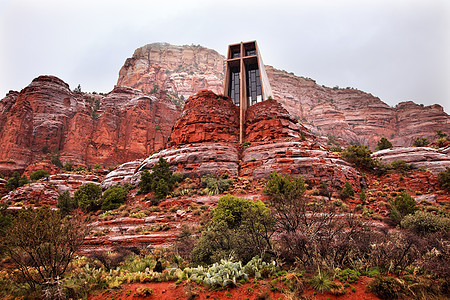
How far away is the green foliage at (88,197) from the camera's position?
21.8 metres

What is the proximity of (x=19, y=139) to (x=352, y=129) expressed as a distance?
84.2m

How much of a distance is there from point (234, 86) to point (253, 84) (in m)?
3.43

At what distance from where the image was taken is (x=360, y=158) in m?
24.0

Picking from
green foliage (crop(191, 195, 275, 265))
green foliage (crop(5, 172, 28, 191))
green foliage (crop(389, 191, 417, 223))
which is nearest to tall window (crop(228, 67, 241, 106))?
green foliage (crop(389, 191, 417, 223))

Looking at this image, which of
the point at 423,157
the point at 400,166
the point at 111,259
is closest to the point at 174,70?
the point at 400,166

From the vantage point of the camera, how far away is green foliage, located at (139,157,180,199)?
21578 millimetres

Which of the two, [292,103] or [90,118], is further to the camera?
[292,103]

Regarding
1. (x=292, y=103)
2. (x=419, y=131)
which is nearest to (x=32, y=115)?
(x=292, y=103)

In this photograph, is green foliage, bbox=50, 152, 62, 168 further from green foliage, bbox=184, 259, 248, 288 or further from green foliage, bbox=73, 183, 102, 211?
green foliage, bbox=184, 259, 248, 288

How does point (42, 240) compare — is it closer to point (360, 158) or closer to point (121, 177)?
point (121, 177)

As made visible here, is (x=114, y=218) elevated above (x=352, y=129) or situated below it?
below

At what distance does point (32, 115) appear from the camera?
149 ft

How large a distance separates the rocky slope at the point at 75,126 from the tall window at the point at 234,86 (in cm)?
2237

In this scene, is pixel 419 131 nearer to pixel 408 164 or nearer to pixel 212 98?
→ pixel 408 164
